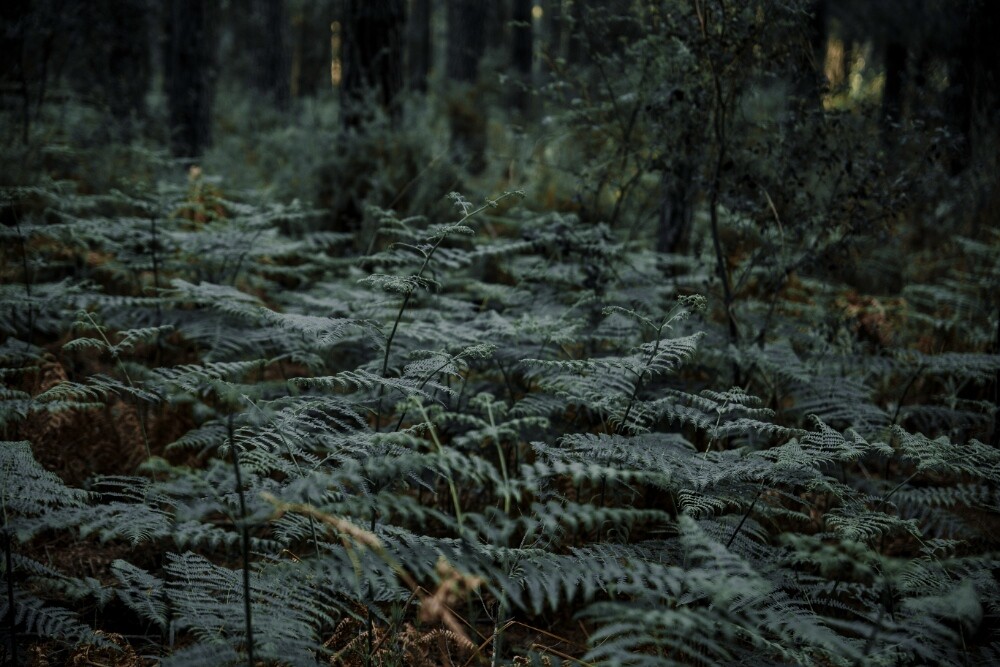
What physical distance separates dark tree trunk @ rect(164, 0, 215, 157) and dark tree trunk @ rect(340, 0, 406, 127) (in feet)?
9.53

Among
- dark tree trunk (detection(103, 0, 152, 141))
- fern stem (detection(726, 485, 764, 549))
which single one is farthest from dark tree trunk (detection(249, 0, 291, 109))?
fern stem (detection(726, 485, 764, 549))

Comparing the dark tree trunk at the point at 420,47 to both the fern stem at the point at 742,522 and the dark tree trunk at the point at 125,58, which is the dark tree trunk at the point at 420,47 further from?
the fern stem at the point at 742,522

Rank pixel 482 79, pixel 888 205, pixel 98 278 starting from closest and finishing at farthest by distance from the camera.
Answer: pixel 888 205, pixel 98 278, pixel 482 79

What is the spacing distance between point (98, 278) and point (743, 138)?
3996mm

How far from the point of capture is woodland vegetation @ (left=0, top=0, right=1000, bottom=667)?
1626 millimetres

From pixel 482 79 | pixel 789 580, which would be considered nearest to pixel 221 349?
pixel 789 580

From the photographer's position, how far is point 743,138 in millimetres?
3527

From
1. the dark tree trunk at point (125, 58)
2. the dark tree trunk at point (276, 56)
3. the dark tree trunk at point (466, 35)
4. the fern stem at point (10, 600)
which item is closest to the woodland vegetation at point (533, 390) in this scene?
the fern stem at point (10, 600)

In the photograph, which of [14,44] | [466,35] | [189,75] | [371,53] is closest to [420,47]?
[466,35]

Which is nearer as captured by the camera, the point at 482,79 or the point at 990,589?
the point at 990,589

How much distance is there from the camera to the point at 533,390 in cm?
328

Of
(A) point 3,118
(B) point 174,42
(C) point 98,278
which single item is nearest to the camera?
(C) point 98,278

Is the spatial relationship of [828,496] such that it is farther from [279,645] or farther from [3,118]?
[3,118]

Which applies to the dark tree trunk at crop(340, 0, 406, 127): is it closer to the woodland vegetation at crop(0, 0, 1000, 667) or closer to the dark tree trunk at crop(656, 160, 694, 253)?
the woodland vegetation at crop(0, 0, 1000, 667)
